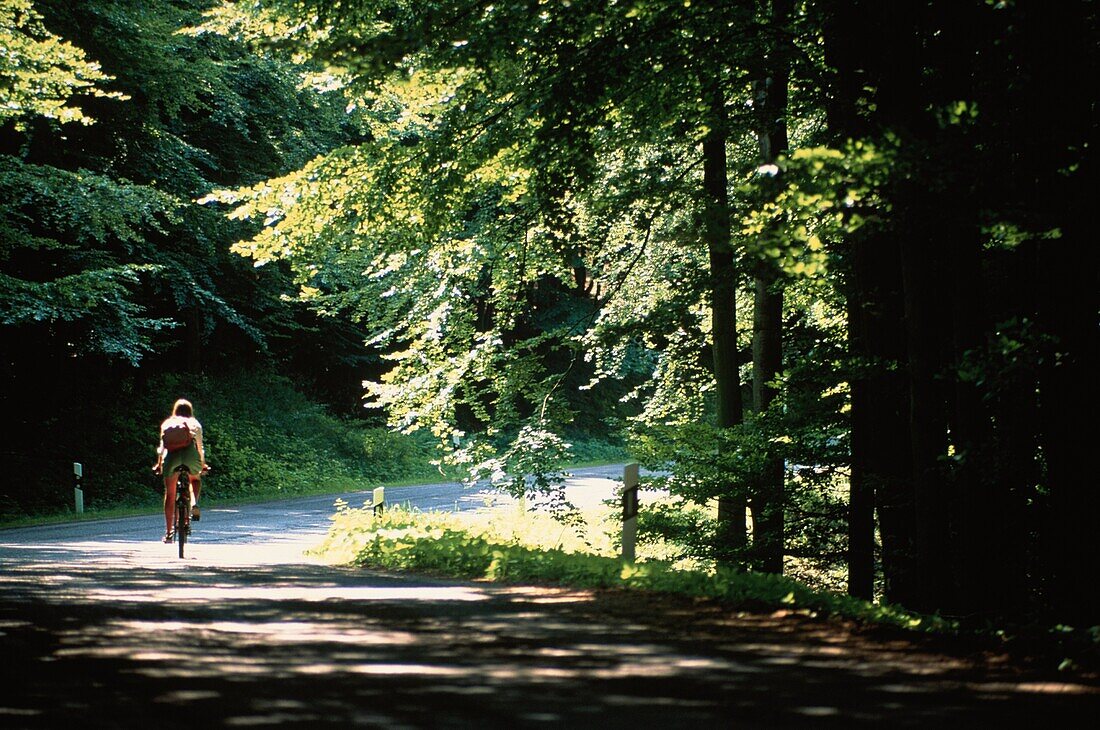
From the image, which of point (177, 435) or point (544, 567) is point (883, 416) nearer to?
point (544, 567)

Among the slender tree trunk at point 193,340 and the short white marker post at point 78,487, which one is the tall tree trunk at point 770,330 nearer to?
the short white marker post at point 78,487

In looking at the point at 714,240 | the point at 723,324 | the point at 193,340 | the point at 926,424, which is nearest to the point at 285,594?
the point at 714,240

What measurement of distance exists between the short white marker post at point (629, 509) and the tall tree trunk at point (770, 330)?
205 cm

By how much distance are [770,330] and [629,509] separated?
444 centimetres

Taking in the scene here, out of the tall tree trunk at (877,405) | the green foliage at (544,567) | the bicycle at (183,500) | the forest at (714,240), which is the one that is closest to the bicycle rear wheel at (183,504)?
the bicycle at (183,500)

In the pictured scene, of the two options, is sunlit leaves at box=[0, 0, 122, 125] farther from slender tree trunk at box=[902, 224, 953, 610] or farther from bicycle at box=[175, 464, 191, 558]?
slender tree trunk at box=[902, 224, 953, 610]

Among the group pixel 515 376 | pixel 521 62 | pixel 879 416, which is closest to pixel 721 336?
pixel 515 376

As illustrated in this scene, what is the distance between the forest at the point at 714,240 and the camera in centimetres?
743

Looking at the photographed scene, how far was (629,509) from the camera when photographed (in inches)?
464

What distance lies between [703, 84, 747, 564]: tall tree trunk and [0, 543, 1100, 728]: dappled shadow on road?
13.4ft

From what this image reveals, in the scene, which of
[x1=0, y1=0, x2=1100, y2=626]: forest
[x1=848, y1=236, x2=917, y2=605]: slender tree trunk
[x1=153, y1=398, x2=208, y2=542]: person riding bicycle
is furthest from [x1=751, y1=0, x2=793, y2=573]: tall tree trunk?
[x1=153, y1=398, x2=208, y2=542]: person riding bicycle

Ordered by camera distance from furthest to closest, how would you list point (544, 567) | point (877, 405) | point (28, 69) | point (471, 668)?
point (28, 69) → point (877, 405) → point (544, 567) → point (471, 668)

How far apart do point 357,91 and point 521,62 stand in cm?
172

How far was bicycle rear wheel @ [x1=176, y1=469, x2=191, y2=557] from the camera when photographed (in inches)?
542
